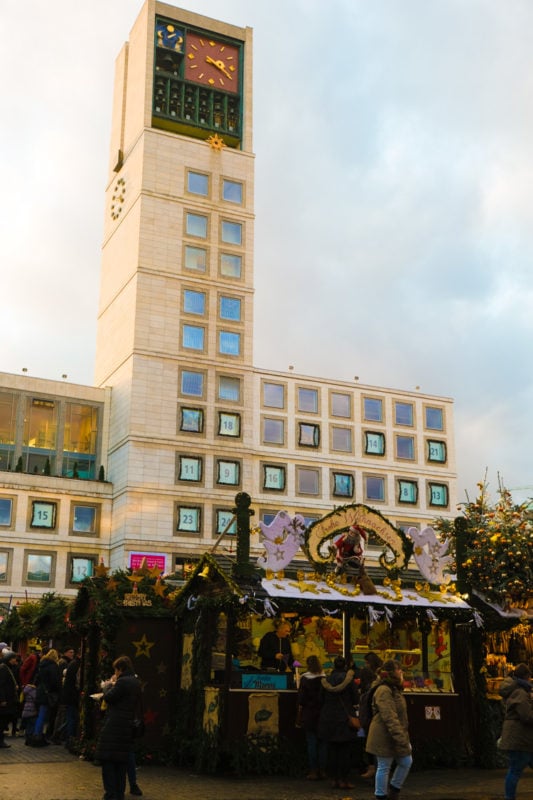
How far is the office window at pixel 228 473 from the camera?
64.1m

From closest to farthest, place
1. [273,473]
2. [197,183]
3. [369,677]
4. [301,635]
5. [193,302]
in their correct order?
[369,677] < [301,635] < [193,302] < [273,473] < [197,183]

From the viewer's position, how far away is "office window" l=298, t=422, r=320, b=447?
69.1m

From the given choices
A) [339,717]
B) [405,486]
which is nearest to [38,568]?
[405,486]

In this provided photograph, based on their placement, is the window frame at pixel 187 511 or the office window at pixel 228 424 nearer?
the window frame at pixel 187 511

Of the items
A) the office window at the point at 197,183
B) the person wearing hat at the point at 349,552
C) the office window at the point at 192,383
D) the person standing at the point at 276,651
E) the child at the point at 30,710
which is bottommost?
the child at the point at 30,710

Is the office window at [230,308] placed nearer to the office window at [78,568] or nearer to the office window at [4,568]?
the office window at [78,568]

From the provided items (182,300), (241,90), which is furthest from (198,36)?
(182,300)

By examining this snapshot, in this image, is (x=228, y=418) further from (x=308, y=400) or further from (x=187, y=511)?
(x=308, y=400)

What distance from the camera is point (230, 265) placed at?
68438 millimetres

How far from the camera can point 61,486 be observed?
61.6 metres

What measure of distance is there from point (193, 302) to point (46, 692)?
48.0 meters

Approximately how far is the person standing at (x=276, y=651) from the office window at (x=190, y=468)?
4432 centimetres

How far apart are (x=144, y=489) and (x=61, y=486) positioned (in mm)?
5590

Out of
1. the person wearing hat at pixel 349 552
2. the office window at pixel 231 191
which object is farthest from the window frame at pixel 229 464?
the person wearing hat at pixel 349 552
